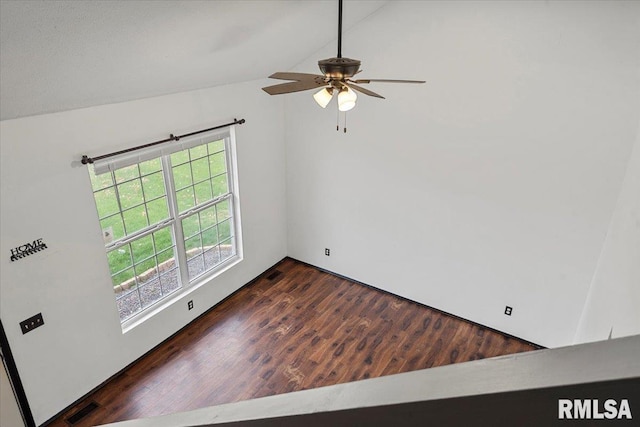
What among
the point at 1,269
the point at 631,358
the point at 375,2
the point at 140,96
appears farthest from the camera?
the point at 375,2

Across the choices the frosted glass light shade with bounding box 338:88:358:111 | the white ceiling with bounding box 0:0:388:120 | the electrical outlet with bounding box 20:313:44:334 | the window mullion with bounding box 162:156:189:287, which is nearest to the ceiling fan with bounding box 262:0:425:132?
the frosted glass light shade with bounding box 338:88:358:111

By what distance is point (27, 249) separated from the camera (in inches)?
128

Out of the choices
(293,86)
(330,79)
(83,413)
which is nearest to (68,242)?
(83,413)

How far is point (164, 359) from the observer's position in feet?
14.7

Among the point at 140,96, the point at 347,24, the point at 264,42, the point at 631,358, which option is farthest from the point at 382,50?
the point at 631,358

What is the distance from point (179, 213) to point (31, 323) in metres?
1.67

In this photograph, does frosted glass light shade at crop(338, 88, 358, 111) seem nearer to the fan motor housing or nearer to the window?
the fan motor housing

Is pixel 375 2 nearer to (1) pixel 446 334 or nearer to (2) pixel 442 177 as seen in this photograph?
(2) pixel 442 177

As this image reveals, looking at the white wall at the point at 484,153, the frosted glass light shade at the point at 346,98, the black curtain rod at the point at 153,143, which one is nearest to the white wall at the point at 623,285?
the white wall at the point at 484,153

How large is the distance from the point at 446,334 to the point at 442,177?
1.83 metres

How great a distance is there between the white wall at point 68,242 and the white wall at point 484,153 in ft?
5.30

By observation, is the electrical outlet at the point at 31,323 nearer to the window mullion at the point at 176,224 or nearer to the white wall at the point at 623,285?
the window mullion at the point at 176,224

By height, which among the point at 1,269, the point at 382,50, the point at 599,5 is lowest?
the point at 1,269

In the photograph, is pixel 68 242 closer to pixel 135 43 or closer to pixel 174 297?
pixel 174 297
